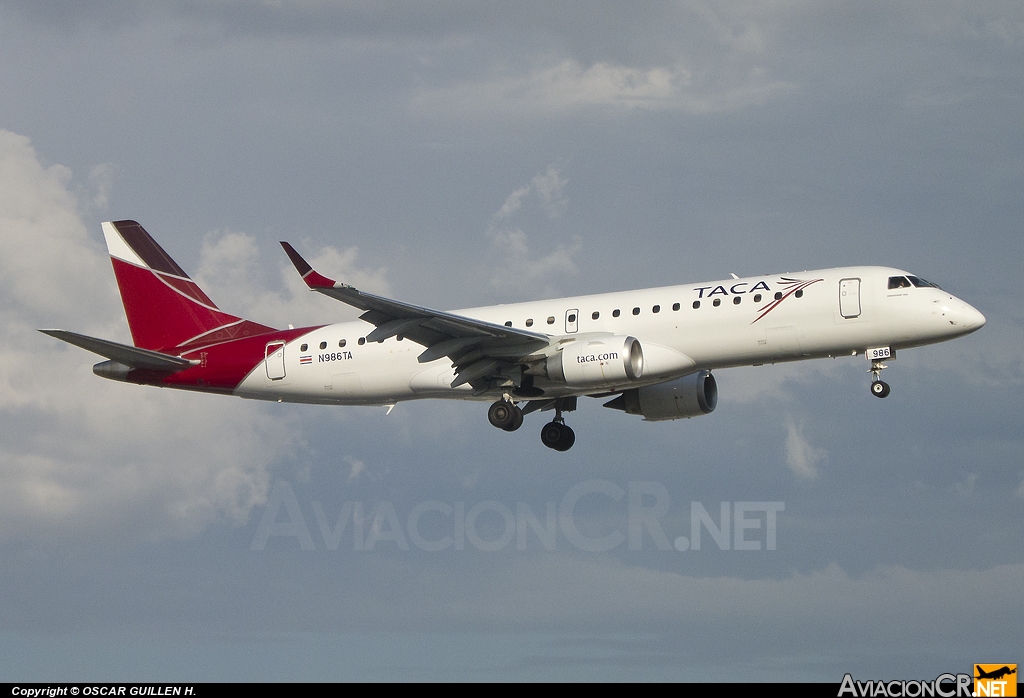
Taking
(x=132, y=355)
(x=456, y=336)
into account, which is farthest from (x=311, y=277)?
(x=132, y=355)

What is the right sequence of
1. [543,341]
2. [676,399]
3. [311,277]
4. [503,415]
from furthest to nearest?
[676,399], [503,415], [543,341], [311,277]

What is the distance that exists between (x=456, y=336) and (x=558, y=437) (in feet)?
23.5

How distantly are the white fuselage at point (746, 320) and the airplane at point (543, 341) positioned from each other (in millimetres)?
43

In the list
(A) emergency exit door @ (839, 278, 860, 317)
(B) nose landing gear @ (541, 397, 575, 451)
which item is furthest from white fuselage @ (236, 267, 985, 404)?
(B) nose landing gear @ (541, 397, 575, 451)

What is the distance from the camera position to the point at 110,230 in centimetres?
4850

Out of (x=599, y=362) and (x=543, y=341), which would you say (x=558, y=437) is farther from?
(x=599, y=362)

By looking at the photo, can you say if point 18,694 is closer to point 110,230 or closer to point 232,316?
point 232,316

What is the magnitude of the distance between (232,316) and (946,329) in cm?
2457

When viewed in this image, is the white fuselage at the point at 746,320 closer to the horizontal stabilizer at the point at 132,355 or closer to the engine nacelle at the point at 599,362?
the engine nacelle at the point at 599,362

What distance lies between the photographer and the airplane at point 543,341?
38.6 meters

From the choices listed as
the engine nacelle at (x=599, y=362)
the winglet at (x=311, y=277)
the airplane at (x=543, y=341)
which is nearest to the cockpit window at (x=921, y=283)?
the airplane at (x=543, y=341)

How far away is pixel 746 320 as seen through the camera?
128ft

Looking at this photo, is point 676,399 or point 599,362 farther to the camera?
point 676,399

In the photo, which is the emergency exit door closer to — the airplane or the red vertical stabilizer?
the airplane
